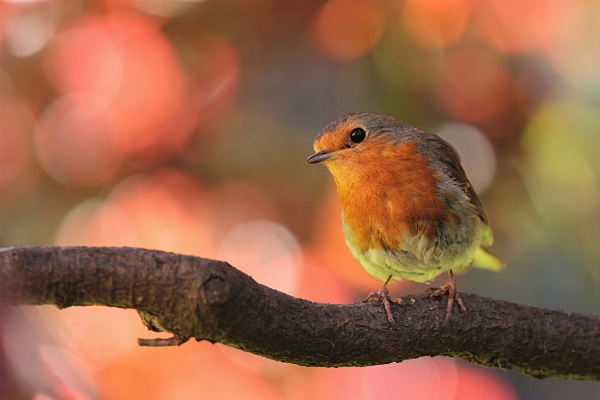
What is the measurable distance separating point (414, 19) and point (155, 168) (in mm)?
1293

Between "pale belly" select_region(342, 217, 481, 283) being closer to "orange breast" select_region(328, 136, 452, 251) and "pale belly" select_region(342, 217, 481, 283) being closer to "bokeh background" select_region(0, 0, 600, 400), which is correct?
"orange breast" select_region(328, 136, 452, 251)

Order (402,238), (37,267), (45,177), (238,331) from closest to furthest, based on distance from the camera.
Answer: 1. (37,267)
2. (238,331)
3. (402,238)
4. (45,177)

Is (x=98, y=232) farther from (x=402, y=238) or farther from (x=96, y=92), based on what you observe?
Answer: (x=402, y=238)

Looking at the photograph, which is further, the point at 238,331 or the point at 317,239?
the point at 317,239

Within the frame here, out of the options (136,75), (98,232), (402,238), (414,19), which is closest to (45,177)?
(98,232)

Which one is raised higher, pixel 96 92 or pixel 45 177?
pixel 96 92

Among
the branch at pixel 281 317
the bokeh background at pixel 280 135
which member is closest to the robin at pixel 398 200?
the branch at pixel 281 317

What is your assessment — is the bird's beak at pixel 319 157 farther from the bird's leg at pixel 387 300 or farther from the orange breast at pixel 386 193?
the bird's leg at pixel 387 300

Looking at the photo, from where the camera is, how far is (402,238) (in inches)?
82.4

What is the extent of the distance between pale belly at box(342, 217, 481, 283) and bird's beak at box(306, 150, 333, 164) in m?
0.28

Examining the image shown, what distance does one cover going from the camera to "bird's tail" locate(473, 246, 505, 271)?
2.55 meters

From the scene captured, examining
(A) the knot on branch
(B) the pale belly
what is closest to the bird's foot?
(B) the pale belly

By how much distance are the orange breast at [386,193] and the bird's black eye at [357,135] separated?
1.6 inches

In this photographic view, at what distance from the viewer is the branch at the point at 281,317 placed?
1.27 meters
